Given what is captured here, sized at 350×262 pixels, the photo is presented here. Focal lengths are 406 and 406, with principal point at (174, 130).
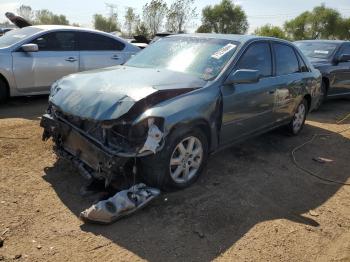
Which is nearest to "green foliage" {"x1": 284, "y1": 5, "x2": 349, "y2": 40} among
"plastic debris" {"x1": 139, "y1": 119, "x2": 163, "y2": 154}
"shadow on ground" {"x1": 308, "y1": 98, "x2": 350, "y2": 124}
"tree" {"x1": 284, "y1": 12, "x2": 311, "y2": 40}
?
"tree" {"x1": 284, "y1": 12, "x2": 311, "y2": 40}

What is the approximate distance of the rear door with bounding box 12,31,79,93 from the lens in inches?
307

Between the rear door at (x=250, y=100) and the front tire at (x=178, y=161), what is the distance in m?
0.53

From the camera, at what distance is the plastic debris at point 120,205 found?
12.0 feet

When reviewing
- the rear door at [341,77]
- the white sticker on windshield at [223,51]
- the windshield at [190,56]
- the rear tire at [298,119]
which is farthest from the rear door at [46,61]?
the rear door at [341,77]

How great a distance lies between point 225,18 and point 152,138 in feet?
258

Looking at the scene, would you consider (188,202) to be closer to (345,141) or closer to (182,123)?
(182,123)

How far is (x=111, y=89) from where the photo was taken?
425 centimetres

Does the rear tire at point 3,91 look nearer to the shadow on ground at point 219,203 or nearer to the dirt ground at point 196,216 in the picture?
the dirt ground at point 196,216

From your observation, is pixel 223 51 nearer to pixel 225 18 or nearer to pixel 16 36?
pixel 16 36

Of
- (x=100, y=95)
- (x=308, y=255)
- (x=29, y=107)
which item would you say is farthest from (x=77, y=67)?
(x=308, y=255)

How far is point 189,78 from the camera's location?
468 centimetres

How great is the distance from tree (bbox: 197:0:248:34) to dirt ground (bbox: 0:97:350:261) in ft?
245

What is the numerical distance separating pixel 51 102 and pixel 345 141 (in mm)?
5155

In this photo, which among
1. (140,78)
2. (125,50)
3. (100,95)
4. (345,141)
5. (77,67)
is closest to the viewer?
(100,95)
